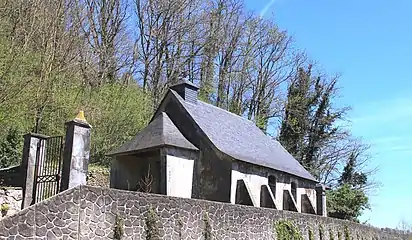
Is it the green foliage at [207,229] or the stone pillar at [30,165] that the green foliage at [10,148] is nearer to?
the stone pillar at [30,165]

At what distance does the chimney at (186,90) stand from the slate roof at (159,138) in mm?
1358

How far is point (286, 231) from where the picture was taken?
1466 cm

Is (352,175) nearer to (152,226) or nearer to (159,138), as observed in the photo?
(159,138)

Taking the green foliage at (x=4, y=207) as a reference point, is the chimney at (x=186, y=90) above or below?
above

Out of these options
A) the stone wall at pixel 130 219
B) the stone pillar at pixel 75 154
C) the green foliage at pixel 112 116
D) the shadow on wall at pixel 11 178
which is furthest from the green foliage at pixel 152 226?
the green foliage at pixel 112 116

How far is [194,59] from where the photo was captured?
30.4m

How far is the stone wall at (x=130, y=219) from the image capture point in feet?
26.1

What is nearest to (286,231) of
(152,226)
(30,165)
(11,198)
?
(152,226)

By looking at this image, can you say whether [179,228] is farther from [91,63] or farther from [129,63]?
[129,63]

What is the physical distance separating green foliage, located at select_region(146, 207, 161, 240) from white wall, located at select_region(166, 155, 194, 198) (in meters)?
6.29

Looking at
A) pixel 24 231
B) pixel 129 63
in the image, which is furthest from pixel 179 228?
pixel 129 63

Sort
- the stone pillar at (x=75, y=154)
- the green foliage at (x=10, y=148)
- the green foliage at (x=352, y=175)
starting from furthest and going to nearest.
Result: the green foliage at (x=352, y=175) < the green foliage at (x=10, y=148) < the stone pillar at (x=75, y=154)

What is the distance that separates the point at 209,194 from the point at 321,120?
1998 cm

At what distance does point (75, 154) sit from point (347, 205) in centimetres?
2270
